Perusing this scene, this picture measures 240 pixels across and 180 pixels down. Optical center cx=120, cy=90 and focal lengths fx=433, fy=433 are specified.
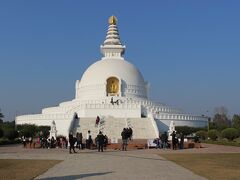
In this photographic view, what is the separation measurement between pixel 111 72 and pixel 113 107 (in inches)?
525

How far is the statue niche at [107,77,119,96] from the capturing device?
68125 millimetres

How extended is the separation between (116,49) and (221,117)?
40.8 meters

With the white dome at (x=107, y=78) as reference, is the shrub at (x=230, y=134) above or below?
below

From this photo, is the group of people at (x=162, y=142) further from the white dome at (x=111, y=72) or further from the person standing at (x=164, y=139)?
the white dome at (x=111, y=72)

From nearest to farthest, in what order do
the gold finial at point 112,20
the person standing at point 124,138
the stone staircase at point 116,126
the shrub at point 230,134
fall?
the person standing at point 124,138, the shrub at point 230,134, the stone staircase at point 116,126, the gold finial at point 112,20

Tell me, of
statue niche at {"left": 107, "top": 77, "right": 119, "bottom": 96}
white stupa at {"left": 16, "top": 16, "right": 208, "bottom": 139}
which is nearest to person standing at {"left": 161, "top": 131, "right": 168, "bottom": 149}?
white stupa at {"left": 16, "top": 16, "right": 208, "bottom": 139}

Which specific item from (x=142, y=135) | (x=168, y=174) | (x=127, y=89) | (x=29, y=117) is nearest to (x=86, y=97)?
(x=127, y=89)

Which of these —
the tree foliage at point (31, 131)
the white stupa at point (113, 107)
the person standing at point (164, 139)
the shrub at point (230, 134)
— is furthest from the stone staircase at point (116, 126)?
the person standing at point (164, 139)

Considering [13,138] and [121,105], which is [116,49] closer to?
[121,105]

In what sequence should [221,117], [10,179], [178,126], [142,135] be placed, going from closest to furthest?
1. [10,179]
2. [142,135]
3. [178,126]
4. [221,117]

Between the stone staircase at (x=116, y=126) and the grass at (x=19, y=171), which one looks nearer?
the grass at (x=19, y=171)

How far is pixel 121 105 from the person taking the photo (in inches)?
2264

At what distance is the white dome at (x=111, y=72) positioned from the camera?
69125 mm

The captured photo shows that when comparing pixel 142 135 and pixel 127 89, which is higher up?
pixel 127 89
